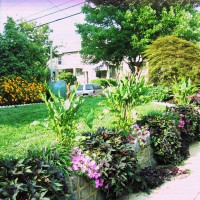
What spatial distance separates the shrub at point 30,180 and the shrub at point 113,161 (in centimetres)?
76

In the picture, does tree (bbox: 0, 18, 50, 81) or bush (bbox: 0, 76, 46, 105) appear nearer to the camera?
bush (bbox: 0, 76, 46, 105)

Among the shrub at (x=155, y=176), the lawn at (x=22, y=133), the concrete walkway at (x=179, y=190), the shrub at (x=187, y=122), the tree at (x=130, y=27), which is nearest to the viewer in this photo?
the concrete walkway at (x=179, y=190)

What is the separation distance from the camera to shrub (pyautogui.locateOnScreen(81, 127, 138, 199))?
296 centimetres

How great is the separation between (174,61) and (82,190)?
28.4ft

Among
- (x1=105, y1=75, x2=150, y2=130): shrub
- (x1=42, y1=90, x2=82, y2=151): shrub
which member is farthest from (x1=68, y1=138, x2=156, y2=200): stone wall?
(x1=105, y1=75, x2=150, y2=130): shrub

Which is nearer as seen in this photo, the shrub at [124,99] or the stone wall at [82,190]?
the stone wall at [82,190]

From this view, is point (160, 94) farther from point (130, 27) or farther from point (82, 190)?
point (130, 27)

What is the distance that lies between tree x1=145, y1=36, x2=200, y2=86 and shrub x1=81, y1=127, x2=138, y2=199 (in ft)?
24.4

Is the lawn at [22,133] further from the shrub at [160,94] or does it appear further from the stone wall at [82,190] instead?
the shrub at [160,94]

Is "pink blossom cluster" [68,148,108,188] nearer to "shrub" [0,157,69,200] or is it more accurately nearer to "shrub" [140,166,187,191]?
"shrub" [0,157,69,200]

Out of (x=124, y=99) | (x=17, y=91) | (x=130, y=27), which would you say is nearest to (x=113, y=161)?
(x=124, y=99)

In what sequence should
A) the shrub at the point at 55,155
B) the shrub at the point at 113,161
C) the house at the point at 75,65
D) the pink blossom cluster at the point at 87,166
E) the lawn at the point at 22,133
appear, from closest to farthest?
the shrub at the point at 55,155 → the pink blossom cluster at the point at 87,166 → the shrub at the point at 113,161 → the lawn at the point at 22,133 → the house at the point at 75,65

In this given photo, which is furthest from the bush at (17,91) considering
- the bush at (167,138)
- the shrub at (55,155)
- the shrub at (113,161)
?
the shrub at (55,155)

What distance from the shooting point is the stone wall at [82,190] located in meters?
2.61
